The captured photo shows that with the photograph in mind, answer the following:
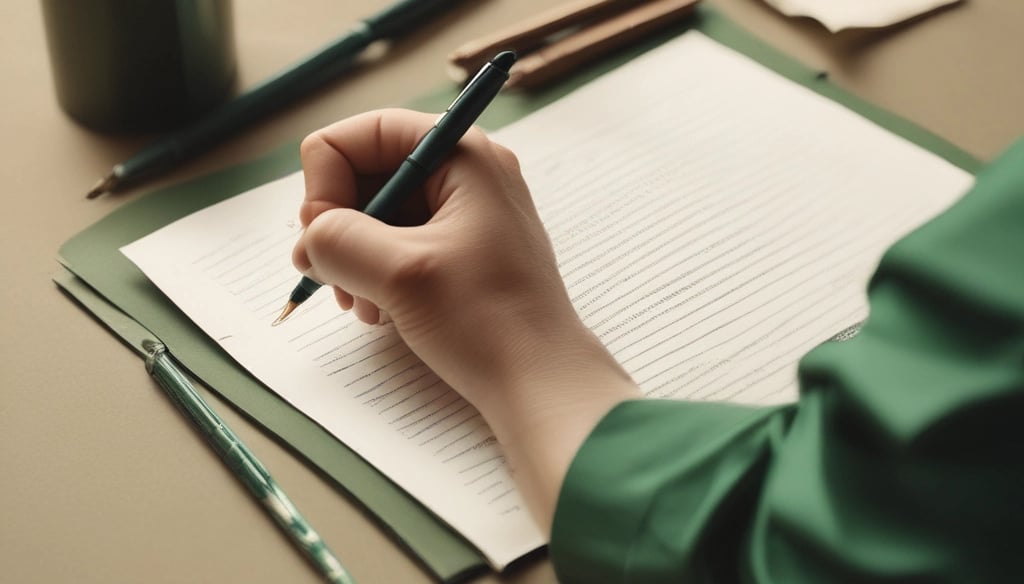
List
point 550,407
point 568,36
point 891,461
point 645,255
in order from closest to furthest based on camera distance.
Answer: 1. point 891,461
2. point 550,407
3. point 645,255
4. point 568,36

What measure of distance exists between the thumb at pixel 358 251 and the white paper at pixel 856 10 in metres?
0.45

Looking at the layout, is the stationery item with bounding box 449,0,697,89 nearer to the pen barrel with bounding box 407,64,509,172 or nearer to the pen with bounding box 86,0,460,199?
the pen with bounding box 86,0,460,199

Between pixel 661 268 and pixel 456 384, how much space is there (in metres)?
0.17

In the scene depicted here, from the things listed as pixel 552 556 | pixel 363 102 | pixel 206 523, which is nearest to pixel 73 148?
pixel 363 102

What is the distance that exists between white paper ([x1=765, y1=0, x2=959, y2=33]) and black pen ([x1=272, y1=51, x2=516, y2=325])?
356 mm

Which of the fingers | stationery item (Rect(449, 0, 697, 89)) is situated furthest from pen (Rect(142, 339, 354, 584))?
stationery item (Rect(449, 0, 697, 89))

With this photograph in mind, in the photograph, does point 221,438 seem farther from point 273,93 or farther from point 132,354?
point 273,93

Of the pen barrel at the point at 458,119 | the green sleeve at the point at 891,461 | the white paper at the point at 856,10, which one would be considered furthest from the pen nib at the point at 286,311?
the white paper at the point at 856,10

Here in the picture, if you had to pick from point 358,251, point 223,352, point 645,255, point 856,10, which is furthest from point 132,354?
point 856,10

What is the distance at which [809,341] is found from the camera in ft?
2.04

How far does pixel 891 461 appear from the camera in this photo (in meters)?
0.41

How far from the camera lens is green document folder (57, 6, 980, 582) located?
1.73 feet

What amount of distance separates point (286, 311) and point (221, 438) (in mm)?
88

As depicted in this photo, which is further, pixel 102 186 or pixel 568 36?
pixel 568 36
